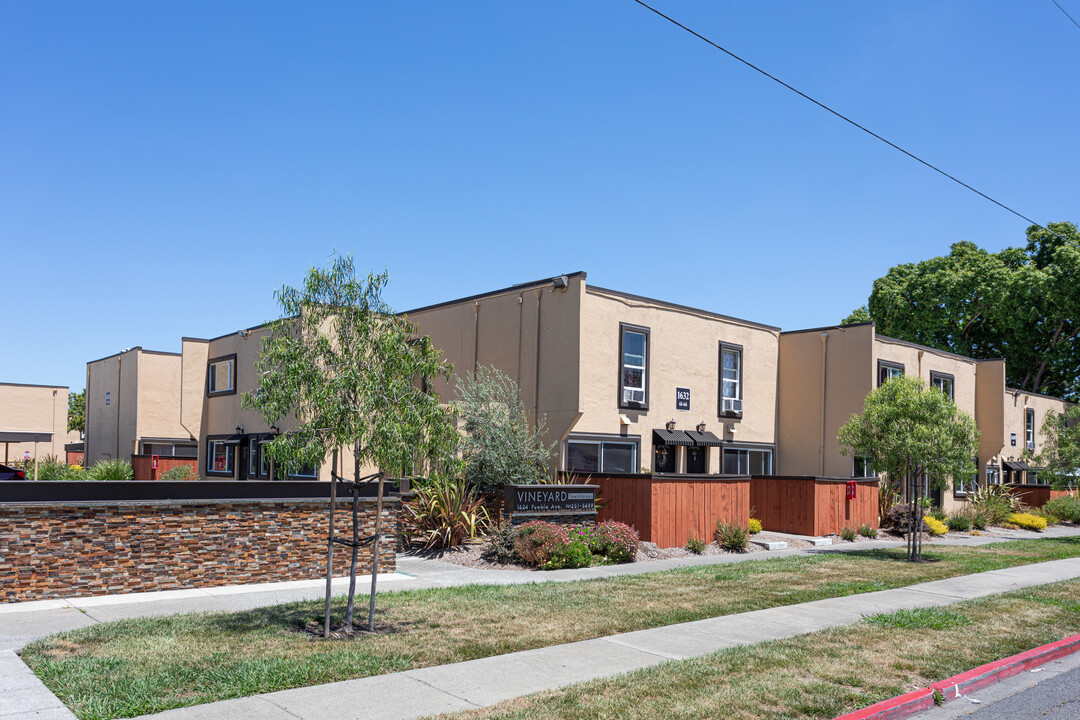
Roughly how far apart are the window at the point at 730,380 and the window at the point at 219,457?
17.0 meters

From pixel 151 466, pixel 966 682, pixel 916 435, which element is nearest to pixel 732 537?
pixel 916 435

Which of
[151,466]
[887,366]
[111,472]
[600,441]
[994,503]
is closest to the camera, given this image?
[600,441]

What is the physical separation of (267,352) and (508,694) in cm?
491

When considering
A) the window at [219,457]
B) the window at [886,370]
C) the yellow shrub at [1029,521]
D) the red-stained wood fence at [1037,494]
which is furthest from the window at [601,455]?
the red-stained wood fence at [1037,494]

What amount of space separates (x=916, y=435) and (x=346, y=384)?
45.4ft

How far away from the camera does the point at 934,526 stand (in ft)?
85.6

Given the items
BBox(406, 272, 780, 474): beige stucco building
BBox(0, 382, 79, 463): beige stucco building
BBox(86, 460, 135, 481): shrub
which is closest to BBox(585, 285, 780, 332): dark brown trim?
BBox(406, 272, 780, 474): beige stucco building

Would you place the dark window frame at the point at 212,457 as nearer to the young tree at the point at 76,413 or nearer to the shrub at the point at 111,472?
the shrub at the point at 111,472

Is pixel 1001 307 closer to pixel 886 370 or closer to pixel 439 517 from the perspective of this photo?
pixel 886 370

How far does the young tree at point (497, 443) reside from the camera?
19.7 meters

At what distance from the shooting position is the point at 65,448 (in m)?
50.3

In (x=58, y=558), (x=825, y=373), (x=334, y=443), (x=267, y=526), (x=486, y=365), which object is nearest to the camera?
(x=334, y=443)

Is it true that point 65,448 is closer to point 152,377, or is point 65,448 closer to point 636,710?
point 152,377

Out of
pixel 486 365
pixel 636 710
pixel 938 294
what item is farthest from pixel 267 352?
pixel 938 294
